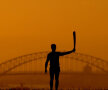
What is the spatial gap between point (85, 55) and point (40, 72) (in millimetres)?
30800

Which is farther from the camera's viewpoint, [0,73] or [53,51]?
[0,73]

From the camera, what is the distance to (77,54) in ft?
466

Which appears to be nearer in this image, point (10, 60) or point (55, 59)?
point (55, 59)

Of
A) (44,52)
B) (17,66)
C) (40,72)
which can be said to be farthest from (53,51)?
(17,66)

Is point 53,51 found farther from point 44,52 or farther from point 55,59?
point 44,52

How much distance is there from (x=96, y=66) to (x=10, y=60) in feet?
98.1

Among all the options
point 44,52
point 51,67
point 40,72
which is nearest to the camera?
point 51,67

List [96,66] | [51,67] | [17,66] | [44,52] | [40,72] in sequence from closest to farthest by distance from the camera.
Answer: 1. [51,67]
2. [40,72]
3. [44,52]
4. [17,66]
5. [96,66]

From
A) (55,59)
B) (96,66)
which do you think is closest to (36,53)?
(96,66)

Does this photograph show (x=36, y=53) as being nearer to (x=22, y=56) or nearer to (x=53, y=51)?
(x=22, y=56)

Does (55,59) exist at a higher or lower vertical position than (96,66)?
higher

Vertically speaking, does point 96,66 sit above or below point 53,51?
below

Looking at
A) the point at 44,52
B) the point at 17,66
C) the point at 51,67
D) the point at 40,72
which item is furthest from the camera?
the point at 17,66

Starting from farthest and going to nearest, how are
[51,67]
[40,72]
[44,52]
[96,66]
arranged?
1. [96,66]
2. [44,52]
3. [40,72]
4. [51,67]
